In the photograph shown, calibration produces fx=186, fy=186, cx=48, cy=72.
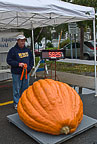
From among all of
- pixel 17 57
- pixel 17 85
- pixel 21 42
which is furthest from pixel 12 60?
pixel 17 85

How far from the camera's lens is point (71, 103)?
337 centimetres

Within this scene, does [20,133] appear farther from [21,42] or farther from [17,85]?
[21,42]

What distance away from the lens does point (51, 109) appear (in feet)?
10.4

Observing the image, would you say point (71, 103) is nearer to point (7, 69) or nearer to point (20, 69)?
point (20, 69)

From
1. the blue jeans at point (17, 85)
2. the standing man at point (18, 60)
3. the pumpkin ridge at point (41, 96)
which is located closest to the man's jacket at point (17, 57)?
the standing man at point (18, 60)

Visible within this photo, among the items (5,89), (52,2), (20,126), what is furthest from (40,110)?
(5,89)

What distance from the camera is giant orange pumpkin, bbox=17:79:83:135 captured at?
3078mm

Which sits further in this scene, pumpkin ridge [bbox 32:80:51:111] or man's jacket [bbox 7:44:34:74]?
man's jacket [bbox 7:44:34:74]

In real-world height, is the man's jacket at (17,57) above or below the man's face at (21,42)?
below

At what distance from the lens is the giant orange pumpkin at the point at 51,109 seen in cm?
308

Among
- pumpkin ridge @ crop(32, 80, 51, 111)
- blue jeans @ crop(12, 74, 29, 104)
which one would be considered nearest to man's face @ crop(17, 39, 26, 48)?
blue jeans @ crop(12, 74, 29, 104)

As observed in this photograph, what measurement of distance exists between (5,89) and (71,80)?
287 centimetres

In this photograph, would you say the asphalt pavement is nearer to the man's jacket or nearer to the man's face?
the man's jacket

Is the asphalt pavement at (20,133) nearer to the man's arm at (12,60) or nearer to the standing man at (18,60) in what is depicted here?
the standing man at (18,60)
